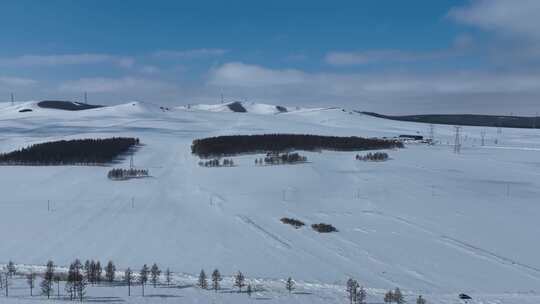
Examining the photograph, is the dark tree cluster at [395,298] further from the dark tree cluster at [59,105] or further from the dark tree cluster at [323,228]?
the dark tree cluster at [59,105]

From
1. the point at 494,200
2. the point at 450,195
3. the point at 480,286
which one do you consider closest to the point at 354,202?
the point at 450,195

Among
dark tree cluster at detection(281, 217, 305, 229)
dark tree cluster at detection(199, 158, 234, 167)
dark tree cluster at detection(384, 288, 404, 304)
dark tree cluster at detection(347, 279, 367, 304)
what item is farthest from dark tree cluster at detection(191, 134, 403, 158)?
dark tree cluster at detection(384, 288, 404, 304)

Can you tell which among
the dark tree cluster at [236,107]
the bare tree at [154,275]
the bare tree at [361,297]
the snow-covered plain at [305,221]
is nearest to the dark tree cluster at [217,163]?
the snow-covered plain at [305,221]

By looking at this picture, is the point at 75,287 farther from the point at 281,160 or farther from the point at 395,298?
the point at 281,160

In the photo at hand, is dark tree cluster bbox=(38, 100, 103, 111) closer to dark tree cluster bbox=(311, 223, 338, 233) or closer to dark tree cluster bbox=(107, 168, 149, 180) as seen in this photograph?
dark tree cluster bbox=(107, 168, 149, 180)

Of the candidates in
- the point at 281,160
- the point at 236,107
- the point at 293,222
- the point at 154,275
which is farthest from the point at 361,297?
the point at 236,107

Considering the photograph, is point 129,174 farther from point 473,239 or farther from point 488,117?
point 488,117

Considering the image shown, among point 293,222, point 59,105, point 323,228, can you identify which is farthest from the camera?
point 59,105
